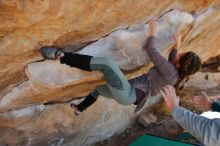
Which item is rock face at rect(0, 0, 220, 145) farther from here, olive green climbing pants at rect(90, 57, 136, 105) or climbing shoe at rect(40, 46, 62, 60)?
olive green climbing pants at rect(90, 57, 136, 105)

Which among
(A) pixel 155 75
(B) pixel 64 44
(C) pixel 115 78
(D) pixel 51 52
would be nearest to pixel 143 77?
(A) pixel 155 75

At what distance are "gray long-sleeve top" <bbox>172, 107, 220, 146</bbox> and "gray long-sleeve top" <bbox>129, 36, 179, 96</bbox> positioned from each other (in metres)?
Result: 0.74

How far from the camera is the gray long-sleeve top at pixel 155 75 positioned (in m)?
3.47

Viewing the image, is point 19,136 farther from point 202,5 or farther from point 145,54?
point 202,5

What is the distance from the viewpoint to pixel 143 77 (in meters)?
3.72

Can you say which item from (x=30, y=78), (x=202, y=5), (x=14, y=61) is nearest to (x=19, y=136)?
(x=30, y=78)

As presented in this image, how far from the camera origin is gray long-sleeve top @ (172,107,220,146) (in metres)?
2.59

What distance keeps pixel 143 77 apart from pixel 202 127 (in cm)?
117

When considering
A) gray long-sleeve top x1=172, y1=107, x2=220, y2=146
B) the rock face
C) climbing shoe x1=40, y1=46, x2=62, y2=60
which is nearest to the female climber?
climbing shoe x1=40, y1=46, x2=62, y2=60

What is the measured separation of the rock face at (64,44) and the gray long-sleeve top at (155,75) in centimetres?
22

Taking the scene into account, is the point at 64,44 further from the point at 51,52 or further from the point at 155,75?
the point at 155,75

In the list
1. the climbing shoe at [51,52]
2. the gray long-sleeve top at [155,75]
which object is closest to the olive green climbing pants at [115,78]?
the gray long-sleeve top at [155,75]

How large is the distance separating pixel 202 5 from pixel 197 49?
5.00 feet

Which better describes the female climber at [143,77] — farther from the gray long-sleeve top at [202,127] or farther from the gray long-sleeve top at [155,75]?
the gray long-sleeve top at [202,127]
